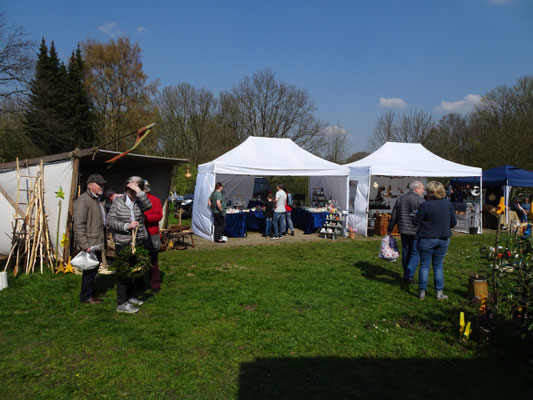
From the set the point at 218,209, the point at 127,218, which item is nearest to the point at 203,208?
the point at 218,209

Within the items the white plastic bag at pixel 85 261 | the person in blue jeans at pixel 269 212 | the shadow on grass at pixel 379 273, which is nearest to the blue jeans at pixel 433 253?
the shadow on grass at pixel 379 273

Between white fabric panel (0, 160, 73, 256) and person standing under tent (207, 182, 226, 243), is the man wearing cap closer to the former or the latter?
white fabric panel (0, 160, 73, 256)

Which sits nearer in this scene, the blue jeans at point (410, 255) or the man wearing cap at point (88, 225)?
the man wearing cap at point (88, 225)

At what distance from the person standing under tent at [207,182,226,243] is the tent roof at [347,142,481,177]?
4453 mm

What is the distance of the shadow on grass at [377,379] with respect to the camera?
8.73ft

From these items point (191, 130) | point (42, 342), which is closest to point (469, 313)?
point (42, 342)

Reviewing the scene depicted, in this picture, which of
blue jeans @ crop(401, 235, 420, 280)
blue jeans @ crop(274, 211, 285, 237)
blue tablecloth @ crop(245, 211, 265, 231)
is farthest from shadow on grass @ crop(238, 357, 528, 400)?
blue tablecloth @ crop(245, 211, 265, 231)

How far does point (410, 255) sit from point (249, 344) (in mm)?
3063

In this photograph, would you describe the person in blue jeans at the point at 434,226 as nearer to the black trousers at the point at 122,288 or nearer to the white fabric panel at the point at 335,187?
the black trousers at the point at 122,288

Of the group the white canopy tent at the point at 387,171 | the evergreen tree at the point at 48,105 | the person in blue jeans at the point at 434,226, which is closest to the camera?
the person in blue jeans at the point at 434,226

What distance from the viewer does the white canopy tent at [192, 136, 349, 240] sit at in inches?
375

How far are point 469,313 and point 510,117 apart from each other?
2118 cm

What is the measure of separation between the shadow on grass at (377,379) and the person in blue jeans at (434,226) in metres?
1.51

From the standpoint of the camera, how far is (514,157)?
59.6 feet
